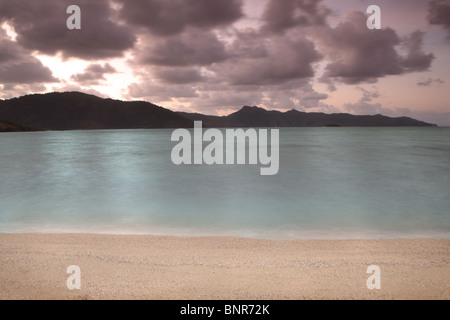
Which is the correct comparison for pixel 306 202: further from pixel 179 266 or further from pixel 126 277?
pixel 126 277

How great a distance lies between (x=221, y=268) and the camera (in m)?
5.14

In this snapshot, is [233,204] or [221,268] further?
[233,204]

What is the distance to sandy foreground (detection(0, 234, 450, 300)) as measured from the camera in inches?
171

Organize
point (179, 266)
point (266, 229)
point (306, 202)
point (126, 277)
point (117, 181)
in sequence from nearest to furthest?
point (126, 277) < point (179, 266) < point (266, 229) < point (306, 202) < point (117, 181)

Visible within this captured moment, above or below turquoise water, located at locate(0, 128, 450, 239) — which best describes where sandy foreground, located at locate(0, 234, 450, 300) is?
above

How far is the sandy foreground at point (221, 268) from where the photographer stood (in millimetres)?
4336

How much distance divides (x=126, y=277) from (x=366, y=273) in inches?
160

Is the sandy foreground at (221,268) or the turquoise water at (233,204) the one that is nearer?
the sandy foreground at (221,268)

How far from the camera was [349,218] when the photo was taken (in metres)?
10.1

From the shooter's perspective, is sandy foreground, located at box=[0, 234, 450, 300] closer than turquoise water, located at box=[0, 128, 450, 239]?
Yes

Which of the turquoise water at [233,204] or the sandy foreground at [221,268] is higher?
the sandy foreground at [221,268]

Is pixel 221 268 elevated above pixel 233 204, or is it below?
above
